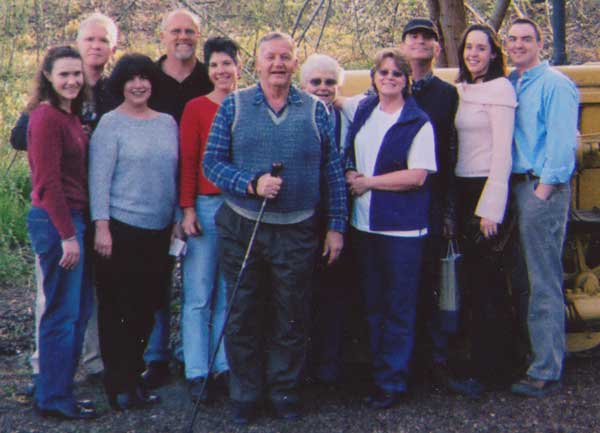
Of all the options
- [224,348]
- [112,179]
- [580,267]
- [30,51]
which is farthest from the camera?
[30,51]

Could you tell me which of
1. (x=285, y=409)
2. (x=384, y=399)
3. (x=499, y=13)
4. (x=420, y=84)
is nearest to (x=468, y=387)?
(x=384, y=399)

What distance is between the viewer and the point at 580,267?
585cm

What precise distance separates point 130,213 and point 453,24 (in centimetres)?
420

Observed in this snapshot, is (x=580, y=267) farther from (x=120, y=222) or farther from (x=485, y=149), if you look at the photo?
Answer: (x=120, y=222)

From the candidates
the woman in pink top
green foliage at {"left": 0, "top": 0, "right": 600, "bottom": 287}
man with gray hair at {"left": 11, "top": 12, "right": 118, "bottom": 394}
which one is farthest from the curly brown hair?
green foliage at {"left": 0, "top": 0, "right": 600, "bottom": 287}

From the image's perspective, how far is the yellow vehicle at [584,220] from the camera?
5617 millimetres

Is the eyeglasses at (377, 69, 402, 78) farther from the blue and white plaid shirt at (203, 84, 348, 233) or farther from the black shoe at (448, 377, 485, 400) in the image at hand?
the black shoe at (448, 377, 485, 400)

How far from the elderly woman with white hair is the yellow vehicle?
878 mm

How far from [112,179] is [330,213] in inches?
43.8

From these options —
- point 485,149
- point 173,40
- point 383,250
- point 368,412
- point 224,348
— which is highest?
point 173,40

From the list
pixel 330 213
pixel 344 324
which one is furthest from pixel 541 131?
pixel 344 324

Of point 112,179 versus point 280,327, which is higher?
point 112,179

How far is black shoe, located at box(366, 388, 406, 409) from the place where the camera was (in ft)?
16.4

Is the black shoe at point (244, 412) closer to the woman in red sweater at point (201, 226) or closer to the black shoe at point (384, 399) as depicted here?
the woman in red sweater at point (201, 226)
